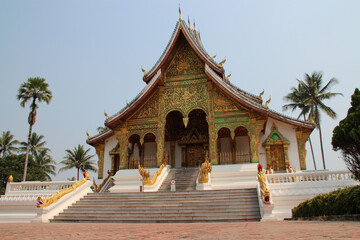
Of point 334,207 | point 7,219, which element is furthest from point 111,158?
point 334,207

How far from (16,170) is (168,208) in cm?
2824

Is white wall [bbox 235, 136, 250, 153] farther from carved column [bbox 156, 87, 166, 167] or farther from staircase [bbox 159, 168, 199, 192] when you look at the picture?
carved column [bbox 156, 87, 166, 167]

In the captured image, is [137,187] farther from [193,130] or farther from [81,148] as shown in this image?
[81,148]

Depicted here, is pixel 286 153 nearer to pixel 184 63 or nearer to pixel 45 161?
pixel 184 63

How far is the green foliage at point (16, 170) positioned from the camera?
30578 millimetres

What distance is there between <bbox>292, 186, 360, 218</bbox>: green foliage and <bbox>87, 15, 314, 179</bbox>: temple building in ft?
21.7

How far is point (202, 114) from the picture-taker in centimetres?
1772

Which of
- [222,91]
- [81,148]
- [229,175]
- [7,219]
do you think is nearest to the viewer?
[7,219]

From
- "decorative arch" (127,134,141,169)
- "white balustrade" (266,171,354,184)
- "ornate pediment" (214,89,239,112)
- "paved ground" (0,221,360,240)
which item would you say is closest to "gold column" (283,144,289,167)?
"ornate pediment" (214,89,239,112)

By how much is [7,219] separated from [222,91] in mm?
11233

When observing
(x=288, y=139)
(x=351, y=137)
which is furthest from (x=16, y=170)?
(x=351, y=137)

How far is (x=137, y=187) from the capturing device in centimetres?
1378

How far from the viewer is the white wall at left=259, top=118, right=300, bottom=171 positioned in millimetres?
15773

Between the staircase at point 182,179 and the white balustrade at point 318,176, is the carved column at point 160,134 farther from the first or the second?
the white balustrade at point 318,176
